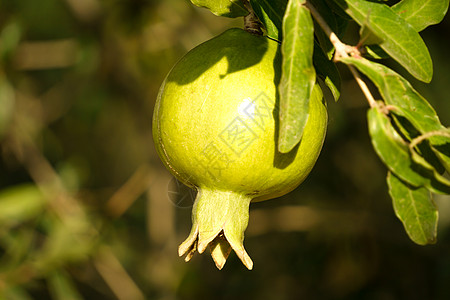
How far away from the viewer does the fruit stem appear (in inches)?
37.8

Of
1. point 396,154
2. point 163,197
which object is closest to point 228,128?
point 396,154

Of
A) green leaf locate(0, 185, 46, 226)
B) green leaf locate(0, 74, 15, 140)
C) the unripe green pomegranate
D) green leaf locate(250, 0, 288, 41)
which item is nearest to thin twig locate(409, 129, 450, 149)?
the unripe green pomegranate

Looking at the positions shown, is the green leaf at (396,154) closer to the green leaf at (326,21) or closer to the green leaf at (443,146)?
the green leaf at (443,146)

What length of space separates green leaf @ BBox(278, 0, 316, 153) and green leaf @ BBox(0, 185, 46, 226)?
175 cm

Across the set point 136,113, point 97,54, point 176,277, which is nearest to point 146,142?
point 136,113

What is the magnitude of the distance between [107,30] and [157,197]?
918mm

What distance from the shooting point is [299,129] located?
0.76 metres

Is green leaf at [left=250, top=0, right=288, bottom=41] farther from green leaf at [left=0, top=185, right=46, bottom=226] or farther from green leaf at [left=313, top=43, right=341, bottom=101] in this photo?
green leaf at [left=0, top=185, right=46, bottom=226]

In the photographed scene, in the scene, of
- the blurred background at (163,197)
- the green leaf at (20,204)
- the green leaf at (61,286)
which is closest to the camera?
the green leaf at (61,286)

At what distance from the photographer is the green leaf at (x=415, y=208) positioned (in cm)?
80

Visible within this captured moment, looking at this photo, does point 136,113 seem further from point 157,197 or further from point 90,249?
point 90,249

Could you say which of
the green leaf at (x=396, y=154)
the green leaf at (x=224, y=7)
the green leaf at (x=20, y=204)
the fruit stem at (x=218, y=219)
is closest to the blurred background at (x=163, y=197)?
the green leaf at (x=20, y=204)

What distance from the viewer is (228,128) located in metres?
0.85

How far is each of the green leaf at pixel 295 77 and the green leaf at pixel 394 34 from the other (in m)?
0.09
